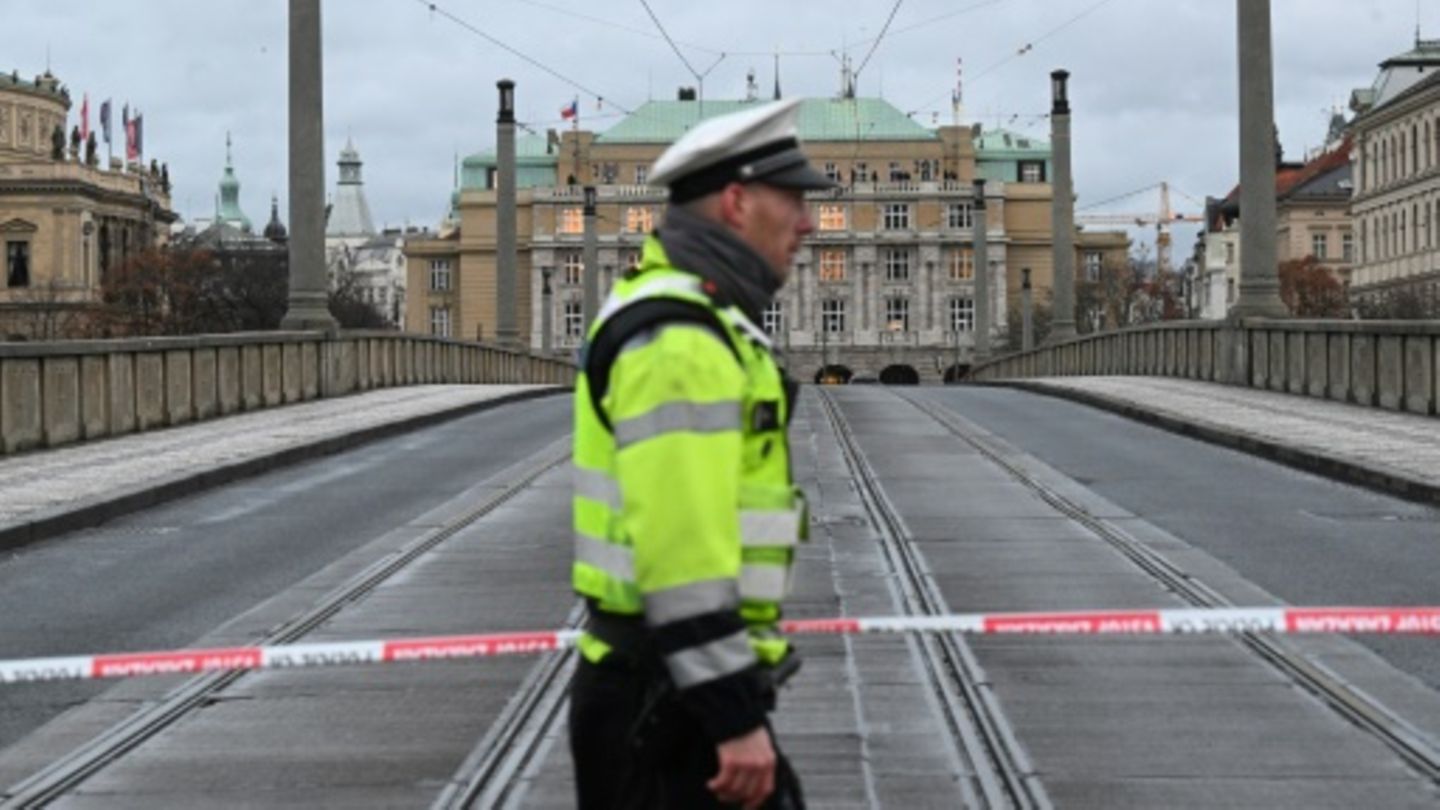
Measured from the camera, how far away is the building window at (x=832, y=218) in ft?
500

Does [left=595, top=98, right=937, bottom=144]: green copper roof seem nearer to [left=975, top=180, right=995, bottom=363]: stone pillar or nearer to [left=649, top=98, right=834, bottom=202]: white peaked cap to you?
[left=975, top=180, right=995, bottom=363]: stone pillar

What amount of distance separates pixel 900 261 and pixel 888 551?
140 m

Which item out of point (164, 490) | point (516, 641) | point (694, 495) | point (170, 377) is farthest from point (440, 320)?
point (694, 495)

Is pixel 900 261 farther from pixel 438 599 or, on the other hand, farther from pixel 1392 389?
pixel 438 599

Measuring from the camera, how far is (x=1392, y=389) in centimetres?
2759

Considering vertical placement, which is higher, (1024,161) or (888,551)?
(1024,161)

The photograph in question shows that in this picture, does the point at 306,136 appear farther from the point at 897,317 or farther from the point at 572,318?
the point at 897,317

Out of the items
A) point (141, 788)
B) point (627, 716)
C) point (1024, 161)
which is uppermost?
point (1024, 161)

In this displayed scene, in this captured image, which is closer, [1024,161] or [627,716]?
[627,716]

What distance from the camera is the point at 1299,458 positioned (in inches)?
835

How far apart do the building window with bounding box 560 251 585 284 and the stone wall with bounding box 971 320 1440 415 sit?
104588mm

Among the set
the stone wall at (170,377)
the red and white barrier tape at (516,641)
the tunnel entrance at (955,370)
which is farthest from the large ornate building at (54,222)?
the red and white barrier tape at (516,641)

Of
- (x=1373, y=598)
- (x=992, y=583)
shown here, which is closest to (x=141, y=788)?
(x=992, y=583)

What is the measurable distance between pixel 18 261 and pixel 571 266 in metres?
34.1
